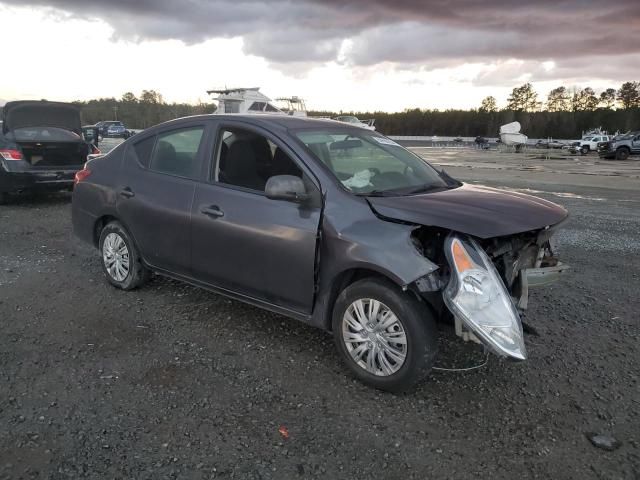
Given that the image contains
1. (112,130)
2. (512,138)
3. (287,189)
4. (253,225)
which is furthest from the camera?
(112,130)

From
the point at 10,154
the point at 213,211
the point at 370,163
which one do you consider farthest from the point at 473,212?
the point at 10,154

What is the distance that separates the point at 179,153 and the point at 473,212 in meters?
2.59

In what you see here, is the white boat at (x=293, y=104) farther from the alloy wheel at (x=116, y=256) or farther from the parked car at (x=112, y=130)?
the alloy wheel at (x=116, y=256)

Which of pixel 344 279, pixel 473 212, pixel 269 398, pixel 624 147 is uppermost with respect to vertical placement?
pixel 473 212

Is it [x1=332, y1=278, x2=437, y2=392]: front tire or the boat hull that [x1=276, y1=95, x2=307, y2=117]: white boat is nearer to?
the boat hull

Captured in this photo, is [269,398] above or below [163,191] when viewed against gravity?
below

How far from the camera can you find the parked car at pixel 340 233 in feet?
10.3

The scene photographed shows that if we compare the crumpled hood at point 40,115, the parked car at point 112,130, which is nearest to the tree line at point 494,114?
the parked car at point 112,130

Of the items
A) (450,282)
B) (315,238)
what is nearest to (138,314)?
(315,238)

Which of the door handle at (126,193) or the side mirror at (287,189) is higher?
the side mirror at (287,189)

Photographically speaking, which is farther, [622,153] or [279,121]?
[622,153]

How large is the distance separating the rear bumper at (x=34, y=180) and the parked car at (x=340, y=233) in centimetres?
558

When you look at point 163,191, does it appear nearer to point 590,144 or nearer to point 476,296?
point 476,296

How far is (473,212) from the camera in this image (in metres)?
3.30
